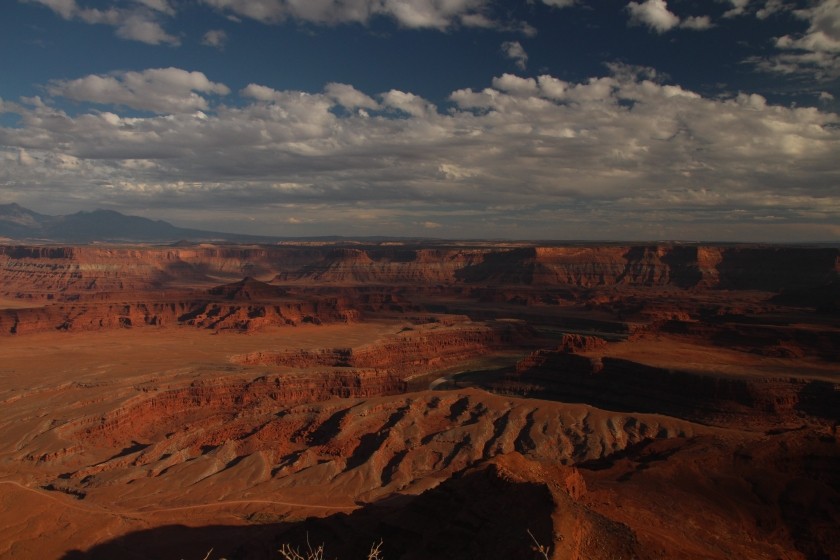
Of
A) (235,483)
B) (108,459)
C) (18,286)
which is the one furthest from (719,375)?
(18,286)

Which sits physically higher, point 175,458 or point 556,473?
point 556,473

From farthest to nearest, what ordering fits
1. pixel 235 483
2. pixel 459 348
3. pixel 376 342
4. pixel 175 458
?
pixel 459 348, pixel 376 342, pixel 175 458, pixel 235 483

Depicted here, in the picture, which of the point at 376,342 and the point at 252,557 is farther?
the point at 376,342

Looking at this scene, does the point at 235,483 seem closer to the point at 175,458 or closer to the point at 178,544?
the point at 175,458

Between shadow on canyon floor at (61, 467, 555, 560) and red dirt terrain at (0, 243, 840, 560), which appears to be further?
red dirt terrain at (0, 243, 840, 560)

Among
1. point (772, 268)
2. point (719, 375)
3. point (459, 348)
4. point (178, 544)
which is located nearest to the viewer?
point (178, 544)

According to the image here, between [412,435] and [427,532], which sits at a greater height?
[427,532]

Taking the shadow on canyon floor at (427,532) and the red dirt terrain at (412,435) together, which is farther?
the red dirt terrain at (412,435)

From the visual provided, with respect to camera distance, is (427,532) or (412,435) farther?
(412,435)
